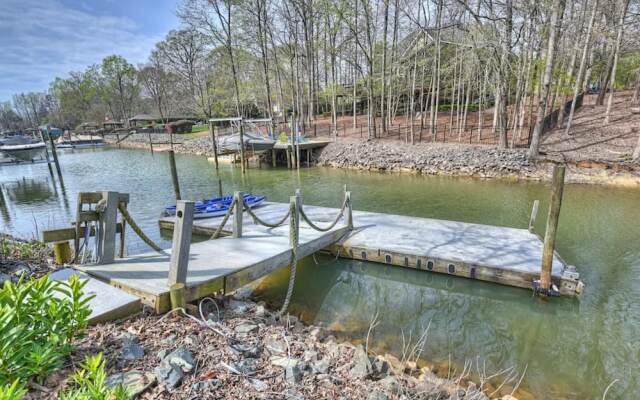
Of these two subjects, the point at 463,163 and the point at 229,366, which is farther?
the point at 463,163

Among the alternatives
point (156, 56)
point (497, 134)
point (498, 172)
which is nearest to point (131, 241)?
point (498, 172)

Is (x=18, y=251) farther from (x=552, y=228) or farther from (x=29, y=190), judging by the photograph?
(x=29, y=190)

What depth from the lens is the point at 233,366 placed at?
2.80 meters

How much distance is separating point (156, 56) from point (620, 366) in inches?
2128

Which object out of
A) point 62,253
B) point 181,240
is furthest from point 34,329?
point 62,253

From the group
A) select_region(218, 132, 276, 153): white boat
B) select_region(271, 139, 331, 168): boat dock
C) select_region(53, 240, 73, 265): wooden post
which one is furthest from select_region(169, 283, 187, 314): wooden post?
select_region(218, 132, 276, 153): white boat

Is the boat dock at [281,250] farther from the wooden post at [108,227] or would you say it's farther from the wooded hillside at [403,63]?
the wooded hillside at [403,63]

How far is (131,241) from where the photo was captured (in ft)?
30.1

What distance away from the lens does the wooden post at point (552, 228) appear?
5348 mm

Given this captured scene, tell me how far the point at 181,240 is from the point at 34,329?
155 cm

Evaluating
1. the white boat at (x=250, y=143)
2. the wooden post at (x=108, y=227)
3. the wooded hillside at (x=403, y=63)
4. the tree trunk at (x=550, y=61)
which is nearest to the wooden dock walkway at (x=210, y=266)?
the wooden post at (x=108, y=227)

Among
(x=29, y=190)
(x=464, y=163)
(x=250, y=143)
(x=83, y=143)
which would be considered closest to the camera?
(x=464, y=163)

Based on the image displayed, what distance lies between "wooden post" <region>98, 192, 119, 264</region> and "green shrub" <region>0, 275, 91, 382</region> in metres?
1.96

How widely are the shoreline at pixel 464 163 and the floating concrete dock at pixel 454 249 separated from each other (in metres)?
9.24
